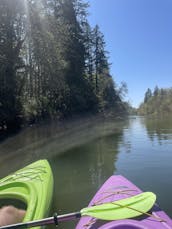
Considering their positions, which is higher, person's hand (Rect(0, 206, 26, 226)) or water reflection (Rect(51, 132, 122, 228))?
person's hand (Rect(0, 206, 26, 226))

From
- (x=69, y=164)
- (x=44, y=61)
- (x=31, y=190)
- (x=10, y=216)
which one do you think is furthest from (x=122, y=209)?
(x=44, y=61)

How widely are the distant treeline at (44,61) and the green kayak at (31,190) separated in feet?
36.5

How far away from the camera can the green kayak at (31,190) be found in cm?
398

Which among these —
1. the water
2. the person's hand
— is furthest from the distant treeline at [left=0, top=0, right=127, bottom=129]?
the person's hand

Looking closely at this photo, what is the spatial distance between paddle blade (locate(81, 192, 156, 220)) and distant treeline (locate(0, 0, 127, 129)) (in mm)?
13507

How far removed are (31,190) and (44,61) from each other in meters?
18.3

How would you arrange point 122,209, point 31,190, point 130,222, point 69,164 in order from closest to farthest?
point 130,222, point 122,209, point 31,190, point 69,164

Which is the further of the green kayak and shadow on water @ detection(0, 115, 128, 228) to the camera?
shadow on water @ detection(0, 115, 128, 228)

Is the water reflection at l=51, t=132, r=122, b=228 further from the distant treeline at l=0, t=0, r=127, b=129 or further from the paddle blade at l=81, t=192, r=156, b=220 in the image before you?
the distant treeline at l=0, t=0, r=127, b=129

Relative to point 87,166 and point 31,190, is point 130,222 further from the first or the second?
point 87,166

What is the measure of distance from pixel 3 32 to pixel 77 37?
16.3 metres

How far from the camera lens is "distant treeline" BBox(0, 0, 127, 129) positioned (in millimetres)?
17422

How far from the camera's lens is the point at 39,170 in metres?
6.06

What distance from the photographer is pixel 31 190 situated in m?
4.73
